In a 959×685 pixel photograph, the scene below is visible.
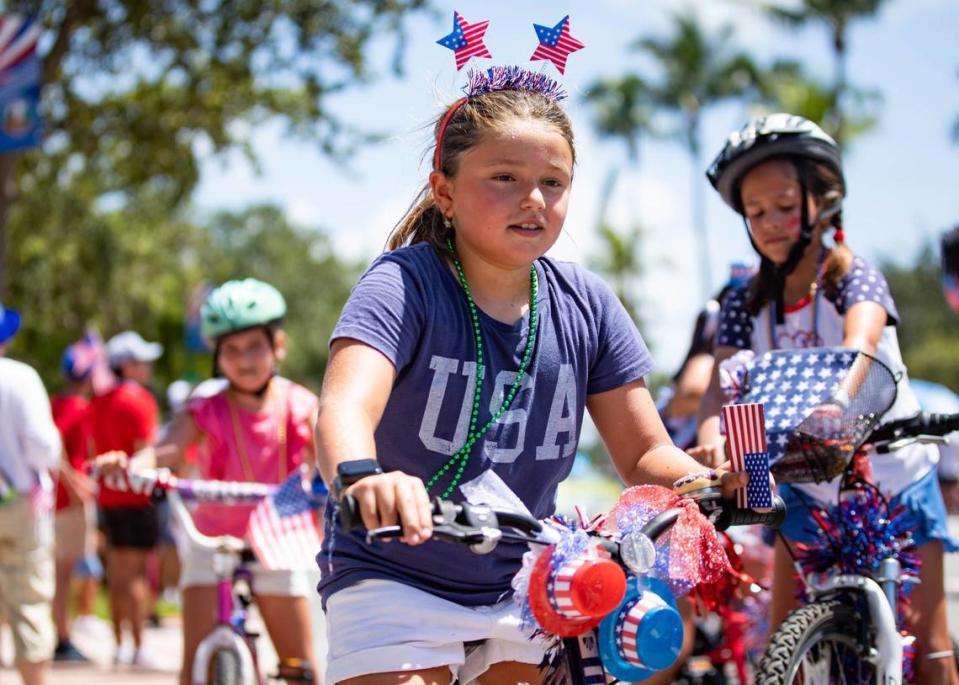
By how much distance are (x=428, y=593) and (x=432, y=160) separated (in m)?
1.15

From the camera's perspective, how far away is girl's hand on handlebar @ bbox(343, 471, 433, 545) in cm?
233

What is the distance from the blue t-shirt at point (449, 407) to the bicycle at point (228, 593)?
2.23 metres

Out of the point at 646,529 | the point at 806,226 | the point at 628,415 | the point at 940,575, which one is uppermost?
the point at 806,226

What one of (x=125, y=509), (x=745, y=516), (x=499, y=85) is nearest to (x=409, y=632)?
(x=745, y=516)

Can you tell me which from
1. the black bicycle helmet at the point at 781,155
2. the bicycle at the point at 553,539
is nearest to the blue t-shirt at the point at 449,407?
the bicycle at the point at 553,539

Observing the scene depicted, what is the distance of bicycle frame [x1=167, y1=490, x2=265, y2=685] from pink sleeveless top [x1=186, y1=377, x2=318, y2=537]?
22cm

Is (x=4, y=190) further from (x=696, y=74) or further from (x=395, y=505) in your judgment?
(x=696, y=74)

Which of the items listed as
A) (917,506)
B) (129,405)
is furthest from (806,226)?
(129,405)

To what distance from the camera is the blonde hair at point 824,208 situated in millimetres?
4578

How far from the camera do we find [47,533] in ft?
24.8

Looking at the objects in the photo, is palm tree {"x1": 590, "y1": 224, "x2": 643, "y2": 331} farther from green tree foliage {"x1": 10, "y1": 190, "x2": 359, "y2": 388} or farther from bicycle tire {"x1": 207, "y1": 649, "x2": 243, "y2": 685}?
bicycle tire {"x1": 207, "y1": 649, "x2": 243, "y2": 685}

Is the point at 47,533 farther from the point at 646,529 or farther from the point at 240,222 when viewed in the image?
the point at 240,222

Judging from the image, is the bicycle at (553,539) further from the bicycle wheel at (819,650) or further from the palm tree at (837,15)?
the palm tree at (837,15)

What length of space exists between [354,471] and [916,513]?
2.69 metres
